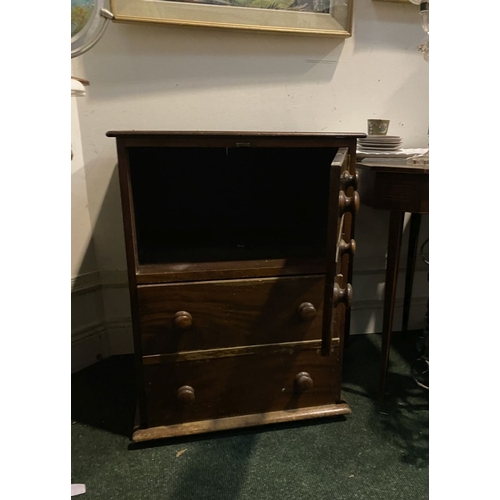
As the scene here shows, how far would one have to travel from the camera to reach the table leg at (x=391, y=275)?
1.08 m

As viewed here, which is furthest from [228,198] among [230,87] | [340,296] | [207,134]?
[340,296]

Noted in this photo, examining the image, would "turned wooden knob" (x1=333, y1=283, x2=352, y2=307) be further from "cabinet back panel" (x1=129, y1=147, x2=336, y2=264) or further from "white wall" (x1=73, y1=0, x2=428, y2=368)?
"white wall" (x1=73, y1=0, x2=428, y2=368)

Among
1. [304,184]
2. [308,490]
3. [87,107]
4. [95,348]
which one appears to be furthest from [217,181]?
[308,490]

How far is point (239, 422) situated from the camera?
3.58ft

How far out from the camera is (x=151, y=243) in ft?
4.02

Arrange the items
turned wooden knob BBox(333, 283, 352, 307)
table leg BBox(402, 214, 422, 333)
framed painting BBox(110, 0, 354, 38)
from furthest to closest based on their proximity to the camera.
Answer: table leg BBox(402, 214, 422, 333)
framed painting BBox(110, 0, 354, 38)
turned wooden knob BBox(333, 283, 352, 307)

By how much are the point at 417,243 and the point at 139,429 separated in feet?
4.07

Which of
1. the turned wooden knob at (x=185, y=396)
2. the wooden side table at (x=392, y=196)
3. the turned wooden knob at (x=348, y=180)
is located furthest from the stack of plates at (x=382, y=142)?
the turned wooden knob at (x=185, y=396)

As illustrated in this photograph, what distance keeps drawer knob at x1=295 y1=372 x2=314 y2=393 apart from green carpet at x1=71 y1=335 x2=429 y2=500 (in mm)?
119

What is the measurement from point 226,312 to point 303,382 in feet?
0.99

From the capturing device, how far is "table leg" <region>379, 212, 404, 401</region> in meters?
1.08

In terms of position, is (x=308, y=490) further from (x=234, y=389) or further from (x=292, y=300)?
(x=292, y=300)

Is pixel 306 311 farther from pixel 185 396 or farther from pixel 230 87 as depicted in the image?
pixel 230 87

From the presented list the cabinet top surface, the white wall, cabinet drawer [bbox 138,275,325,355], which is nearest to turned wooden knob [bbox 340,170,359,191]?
the cabinet top surface
